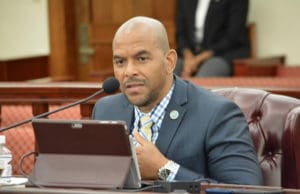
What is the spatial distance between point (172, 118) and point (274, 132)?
0.41 m

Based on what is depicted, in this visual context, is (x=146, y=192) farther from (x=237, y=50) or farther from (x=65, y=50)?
(x=65, y=50)

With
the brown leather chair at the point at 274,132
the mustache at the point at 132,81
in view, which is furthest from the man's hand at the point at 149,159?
the brown leather chair at the point at 274,132

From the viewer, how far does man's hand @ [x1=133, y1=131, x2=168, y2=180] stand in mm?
2812

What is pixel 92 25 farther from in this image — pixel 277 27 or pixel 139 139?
pixel 139 139

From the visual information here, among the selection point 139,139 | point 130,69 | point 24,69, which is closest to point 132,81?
point 130,69

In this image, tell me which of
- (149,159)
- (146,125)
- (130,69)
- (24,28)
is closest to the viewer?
(149,159)

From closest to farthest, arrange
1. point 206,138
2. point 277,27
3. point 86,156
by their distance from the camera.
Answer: point 86,156 → point 206,138 → point 277,27

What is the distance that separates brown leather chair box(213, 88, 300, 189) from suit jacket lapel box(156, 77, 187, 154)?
31cm

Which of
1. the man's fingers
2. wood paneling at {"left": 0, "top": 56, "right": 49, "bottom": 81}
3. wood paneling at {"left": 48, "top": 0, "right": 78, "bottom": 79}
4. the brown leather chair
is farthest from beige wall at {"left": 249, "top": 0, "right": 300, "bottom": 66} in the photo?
the man's fingers

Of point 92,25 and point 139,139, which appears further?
point 92,25

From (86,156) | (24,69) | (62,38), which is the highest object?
(86,156)

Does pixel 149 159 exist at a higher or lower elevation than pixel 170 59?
lower

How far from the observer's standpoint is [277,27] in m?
8.68

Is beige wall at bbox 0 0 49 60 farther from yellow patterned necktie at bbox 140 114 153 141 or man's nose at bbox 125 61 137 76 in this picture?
man's nose at bbox 125 61 137 76
